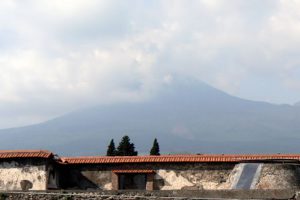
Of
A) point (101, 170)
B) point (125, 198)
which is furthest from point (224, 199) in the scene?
point (101, 170)

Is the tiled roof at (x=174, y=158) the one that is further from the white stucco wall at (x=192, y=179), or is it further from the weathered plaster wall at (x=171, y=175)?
the white stucco wall at (x=192, y=179)

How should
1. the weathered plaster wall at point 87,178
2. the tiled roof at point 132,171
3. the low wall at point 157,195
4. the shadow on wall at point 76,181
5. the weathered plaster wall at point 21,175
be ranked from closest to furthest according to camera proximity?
the low wall at point 157,195, the weathered plaster wall at point 21,175, the tiled roof at point 132,171, the weathered plaster wall at point 87,178, the shadow on wall at point 76,181

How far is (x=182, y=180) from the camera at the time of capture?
79.0 ft

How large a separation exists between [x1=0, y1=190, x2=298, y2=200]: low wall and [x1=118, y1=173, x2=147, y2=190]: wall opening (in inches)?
417

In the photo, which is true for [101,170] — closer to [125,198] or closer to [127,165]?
[127,165]

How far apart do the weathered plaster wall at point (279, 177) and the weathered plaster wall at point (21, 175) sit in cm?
1085

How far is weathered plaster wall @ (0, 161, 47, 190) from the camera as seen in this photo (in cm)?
2389

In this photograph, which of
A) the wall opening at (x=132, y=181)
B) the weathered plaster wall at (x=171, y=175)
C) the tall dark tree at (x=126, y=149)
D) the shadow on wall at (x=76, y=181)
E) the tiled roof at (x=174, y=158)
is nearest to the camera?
the tiled roof at (x=174, y=158)

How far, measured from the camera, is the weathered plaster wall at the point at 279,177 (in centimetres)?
1712

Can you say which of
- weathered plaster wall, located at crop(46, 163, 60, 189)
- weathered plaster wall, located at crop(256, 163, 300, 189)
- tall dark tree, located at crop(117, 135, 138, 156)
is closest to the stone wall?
weathered plaster wall, located at crop(46, 163, 60, 189)

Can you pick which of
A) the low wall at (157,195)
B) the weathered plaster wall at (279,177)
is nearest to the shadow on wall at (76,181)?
the weathered plaster wall at (279,177)

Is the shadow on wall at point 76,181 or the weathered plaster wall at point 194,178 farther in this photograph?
the shadow on wall at point 76,181

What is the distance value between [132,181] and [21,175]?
5.17 m

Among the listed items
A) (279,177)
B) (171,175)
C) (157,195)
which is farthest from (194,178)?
(157,195)
